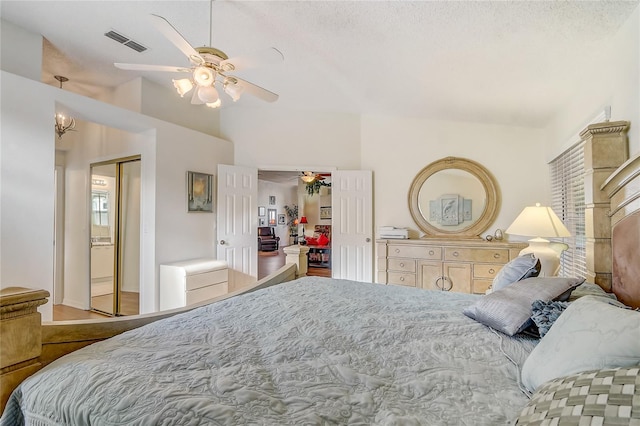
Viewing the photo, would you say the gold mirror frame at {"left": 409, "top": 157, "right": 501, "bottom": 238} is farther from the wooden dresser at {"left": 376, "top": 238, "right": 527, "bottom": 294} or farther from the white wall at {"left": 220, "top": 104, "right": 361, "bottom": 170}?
the white wall at {"left": 220, "top": 104, "right": 361, "bottom": 170}

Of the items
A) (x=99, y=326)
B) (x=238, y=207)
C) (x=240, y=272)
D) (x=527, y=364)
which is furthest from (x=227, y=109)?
(x=527, y=364)

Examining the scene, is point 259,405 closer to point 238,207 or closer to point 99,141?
point 238,207

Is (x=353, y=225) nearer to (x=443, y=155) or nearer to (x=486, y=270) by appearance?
(x=443, y=155)

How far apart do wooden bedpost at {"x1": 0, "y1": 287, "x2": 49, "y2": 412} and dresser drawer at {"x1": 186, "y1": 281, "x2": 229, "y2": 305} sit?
8.32 feet

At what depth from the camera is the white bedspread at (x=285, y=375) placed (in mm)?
747

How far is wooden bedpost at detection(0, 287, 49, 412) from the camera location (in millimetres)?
938

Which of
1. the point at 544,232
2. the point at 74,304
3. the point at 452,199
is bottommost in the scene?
the point at 74,304

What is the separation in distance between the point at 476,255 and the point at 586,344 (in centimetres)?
303

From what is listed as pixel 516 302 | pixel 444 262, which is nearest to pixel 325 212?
pixel 444 262

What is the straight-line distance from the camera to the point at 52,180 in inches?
107

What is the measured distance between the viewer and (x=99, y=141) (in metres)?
4.17

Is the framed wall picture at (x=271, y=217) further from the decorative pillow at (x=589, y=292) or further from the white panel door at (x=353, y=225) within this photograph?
the decorative pillow at (x=589, y=292)

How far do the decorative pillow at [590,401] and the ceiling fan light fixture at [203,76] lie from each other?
246 cm

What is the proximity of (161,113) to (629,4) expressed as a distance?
4.55 meters
